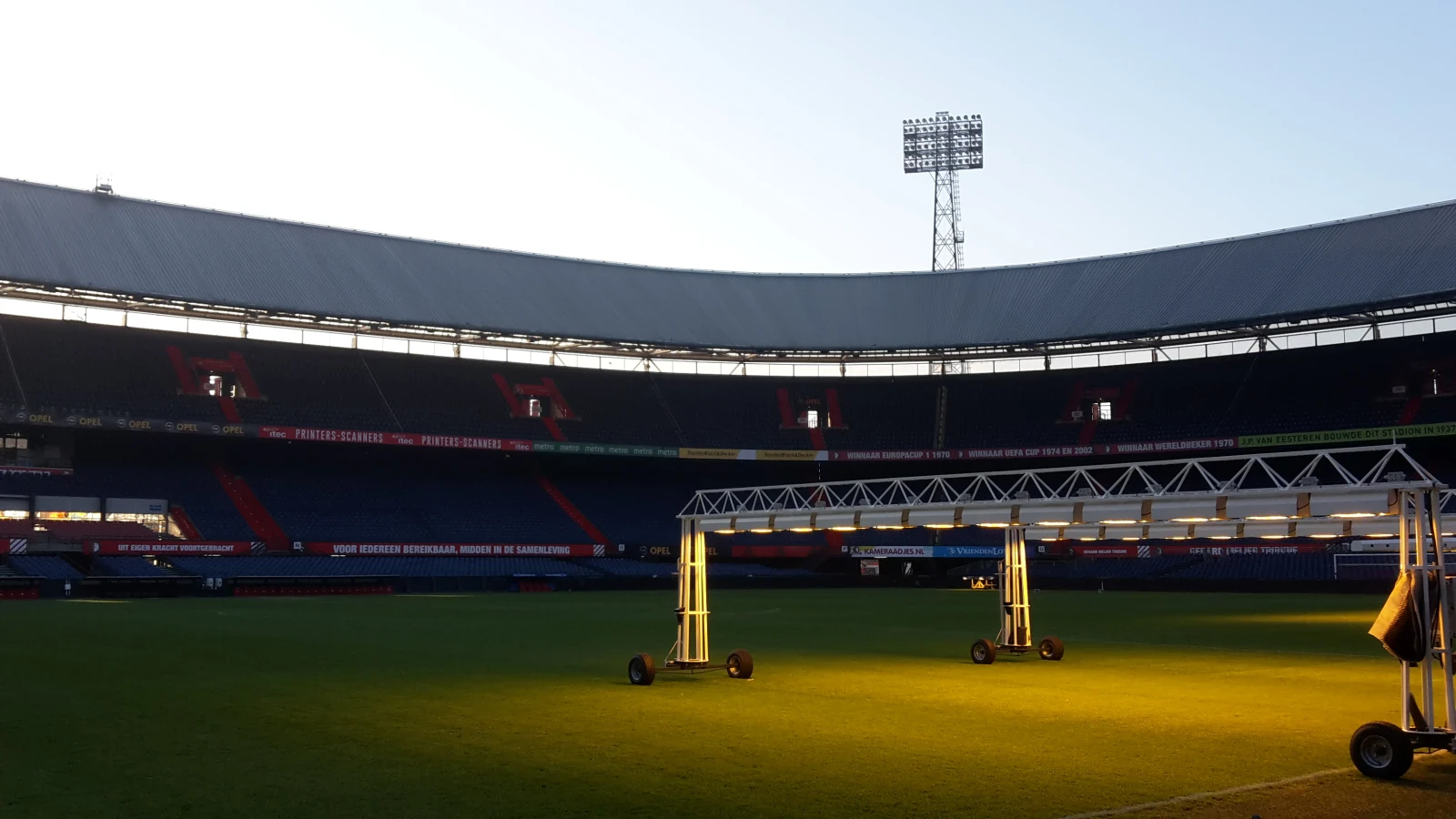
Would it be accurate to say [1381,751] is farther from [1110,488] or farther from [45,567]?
[45,567]

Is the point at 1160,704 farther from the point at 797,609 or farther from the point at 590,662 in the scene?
the point at 797,609

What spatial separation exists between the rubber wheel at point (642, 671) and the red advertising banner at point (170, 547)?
49563 mm

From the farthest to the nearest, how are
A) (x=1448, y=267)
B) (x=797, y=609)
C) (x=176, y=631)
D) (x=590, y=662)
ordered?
(x=1448, y=267)
(x=797, y=609)
(x=176, y=631)
(x=590, y=662)

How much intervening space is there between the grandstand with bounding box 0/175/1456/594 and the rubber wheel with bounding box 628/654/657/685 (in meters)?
45.9

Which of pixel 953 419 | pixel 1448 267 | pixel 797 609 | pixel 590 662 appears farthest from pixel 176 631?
pixel 1448 267

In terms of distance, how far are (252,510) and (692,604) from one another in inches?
2042

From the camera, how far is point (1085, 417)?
8488cm

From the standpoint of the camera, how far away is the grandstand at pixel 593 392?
69500mm

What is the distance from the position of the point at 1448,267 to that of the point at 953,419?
3199 centimetres

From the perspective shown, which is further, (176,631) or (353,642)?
(176,631)

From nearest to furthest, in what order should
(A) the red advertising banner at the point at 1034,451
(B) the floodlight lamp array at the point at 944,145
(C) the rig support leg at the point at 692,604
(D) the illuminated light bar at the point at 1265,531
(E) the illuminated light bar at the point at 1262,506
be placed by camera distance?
(E) the illuminated light bar at the point at 1262,506 < (D) the illuminated light bar at the point at 1265,531 < (C) the rig support leg at the point at 692,604 < (A) the red advertising banner at the point at 1034,451 < (B) the floodlight lamp array at the point at 944,145

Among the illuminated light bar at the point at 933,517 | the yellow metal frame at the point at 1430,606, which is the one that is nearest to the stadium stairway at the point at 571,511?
the illuminated light bar at the point at 933,517

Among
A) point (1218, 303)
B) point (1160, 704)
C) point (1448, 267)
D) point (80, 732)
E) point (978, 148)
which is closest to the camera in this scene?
point (80, 732)

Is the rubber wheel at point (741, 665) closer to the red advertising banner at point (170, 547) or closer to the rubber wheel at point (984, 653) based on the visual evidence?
the rubber wheel at point (984, 653)
